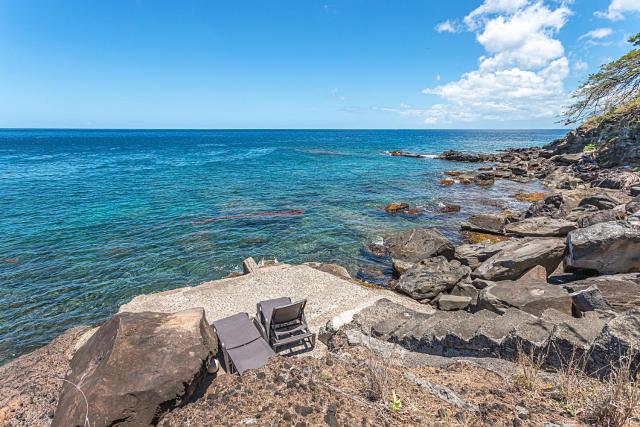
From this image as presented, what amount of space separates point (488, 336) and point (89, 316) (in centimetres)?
1151

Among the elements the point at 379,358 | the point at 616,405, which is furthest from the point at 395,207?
the point at 616,405

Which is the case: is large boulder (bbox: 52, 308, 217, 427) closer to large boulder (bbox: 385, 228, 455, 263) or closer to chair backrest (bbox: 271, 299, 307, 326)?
chair backrest (bbox: 271, 299, 307, 326)

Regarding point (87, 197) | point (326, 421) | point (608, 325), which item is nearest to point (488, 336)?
point (608, 325)

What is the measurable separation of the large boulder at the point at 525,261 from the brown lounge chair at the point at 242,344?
7.84 m

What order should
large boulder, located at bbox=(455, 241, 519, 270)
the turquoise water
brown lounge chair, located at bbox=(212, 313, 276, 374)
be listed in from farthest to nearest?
large boulder, located at bbox=(455, 241, 519, 270) → the turquoise water → brown lounge chair, located at bbox=(212, 313, 276, 374)

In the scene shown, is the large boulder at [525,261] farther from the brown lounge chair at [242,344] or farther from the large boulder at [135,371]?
the large boulder at [135,371]

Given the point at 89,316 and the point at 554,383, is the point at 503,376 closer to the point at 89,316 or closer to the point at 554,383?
the point at 554,383

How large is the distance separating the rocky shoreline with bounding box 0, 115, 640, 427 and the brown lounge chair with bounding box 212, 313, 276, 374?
1.44 feet

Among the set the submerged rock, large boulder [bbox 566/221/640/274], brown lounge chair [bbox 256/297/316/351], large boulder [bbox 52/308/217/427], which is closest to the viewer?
large boulder [bbox 52/308/217/427]

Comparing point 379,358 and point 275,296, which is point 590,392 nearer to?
point 379,358

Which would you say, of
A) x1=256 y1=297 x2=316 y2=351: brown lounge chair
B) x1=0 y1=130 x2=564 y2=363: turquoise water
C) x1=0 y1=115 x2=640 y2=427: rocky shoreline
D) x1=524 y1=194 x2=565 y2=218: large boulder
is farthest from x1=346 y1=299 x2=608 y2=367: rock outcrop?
x1=524 y1=194 x2=565 y2=218: large boulder

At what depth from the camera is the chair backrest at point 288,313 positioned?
7.47 meters

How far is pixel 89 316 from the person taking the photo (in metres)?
10.5

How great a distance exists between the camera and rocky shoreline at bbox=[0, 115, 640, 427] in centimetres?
436
